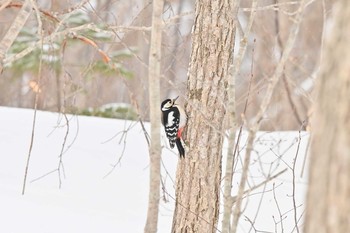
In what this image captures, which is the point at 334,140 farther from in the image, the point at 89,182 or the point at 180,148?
the point at 89,182

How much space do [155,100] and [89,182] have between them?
3.98m

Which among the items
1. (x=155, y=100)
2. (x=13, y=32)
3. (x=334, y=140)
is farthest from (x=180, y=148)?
(x=334, y=140)

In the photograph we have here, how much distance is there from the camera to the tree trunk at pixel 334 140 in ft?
5.90

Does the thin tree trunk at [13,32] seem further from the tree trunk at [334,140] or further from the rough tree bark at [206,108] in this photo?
the tree trunk at [334,140]

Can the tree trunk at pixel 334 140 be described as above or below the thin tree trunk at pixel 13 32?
below

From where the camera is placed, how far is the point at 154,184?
3.32 meters

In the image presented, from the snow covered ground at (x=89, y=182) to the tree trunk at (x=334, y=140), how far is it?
312cm

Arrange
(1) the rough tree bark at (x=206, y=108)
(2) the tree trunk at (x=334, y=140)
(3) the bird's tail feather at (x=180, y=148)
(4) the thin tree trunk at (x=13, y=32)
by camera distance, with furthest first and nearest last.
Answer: (3) the bird's tail feather at (x=180, y=148) → (1) the rough tree bark at (x=206, y=108) → (4) the thin tree trunk at (x=13, y=32) → (2) the tree trunk at (x=334, y=140)

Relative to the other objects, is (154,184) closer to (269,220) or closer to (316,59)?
(269,220)

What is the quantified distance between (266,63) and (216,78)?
12028 mm

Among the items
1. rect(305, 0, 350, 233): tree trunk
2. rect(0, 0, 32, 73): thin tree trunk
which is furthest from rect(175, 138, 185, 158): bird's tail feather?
rect(305, 0, 350, 233): tree trunk

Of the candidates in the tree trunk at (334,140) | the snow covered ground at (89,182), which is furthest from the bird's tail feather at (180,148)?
the tree trunk at (334,140)

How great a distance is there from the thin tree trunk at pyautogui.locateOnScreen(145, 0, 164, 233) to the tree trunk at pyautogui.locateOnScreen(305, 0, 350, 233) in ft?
4.72

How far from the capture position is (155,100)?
3.23 m
